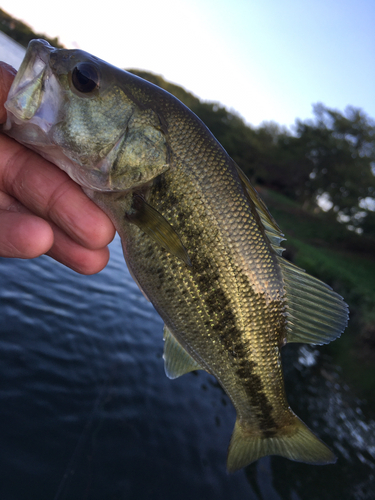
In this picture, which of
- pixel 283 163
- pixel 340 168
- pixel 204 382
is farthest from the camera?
pixel 283 163

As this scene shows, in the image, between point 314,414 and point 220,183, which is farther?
point 314,414

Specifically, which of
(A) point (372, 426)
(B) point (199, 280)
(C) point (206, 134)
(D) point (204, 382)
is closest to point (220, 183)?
(C) point (206, 134)

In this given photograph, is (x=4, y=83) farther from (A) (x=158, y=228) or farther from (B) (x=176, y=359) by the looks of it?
(B) (x=176, y=359)

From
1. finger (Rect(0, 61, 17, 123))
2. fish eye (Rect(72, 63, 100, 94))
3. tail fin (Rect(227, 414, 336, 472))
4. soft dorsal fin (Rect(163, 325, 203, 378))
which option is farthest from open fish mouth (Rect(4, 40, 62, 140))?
tail fin (Rect(227, 414, 336, 472))

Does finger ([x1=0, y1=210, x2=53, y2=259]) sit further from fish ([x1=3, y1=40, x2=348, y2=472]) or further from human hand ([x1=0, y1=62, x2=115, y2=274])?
fish ([x1=3, y1=40, x2=348, y2=472])

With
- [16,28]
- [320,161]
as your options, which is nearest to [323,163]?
[320,161]

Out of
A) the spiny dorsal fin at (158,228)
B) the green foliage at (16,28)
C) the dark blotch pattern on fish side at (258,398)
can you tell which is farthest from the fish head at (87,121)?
the green foliage at (16,28)

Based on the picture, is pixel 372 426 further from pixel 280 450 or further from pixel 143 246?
pixel 143 246

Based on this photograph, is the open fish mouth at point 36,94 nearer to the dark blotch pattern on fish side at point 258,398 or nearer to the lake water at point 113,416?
the dark blotch pattern on fish side at point 258,398
